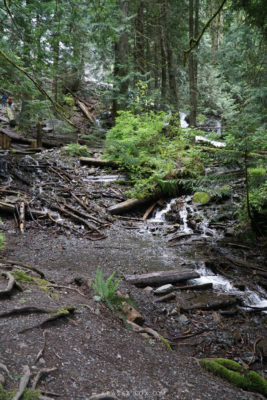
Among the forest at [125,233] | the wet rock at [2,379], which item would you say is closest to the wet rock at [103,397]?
the forest at [125,233]

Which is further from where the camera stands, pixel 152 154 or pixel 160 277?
pixel 152 154

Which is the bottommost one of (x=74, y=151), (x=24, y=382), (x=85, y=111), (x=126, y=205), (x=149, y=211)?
(x=24, y=382)

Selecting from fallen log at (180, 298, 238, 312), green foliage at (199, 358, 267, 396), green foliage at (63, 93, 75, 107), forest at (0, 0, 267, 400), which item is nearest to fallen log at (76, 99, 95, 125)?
green foliage at (63, 93, 75, 107)

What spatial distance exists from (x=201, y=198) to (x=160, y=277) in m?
5.94

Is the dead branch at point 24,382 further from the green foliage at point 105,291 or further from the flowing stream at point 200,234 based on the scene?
the flowing stream at point 200,234

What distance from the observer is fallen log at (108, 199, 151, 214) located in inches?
415

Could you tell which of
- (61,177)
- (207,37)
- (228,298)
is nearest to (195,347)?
(228,298)

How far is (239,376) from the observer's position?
3.39m

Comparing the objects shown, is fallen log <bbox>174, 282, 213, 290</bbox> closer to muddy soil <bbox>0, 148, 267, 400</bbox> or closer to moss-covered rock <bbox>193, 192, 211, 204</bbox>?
muddy soil <bbox>0, 148, 267, 400</bbox>

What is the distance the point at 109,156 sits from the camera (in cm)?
1423

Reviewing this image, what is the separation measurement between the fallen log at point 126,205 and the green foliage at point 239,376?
728 centimetres

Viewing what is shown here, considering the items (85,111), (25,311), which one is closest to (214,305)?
(25,311)

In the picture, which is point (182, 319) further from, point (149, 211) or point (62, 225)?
point (149, 211)

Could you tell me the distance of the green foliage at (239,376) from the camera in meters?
3.32
